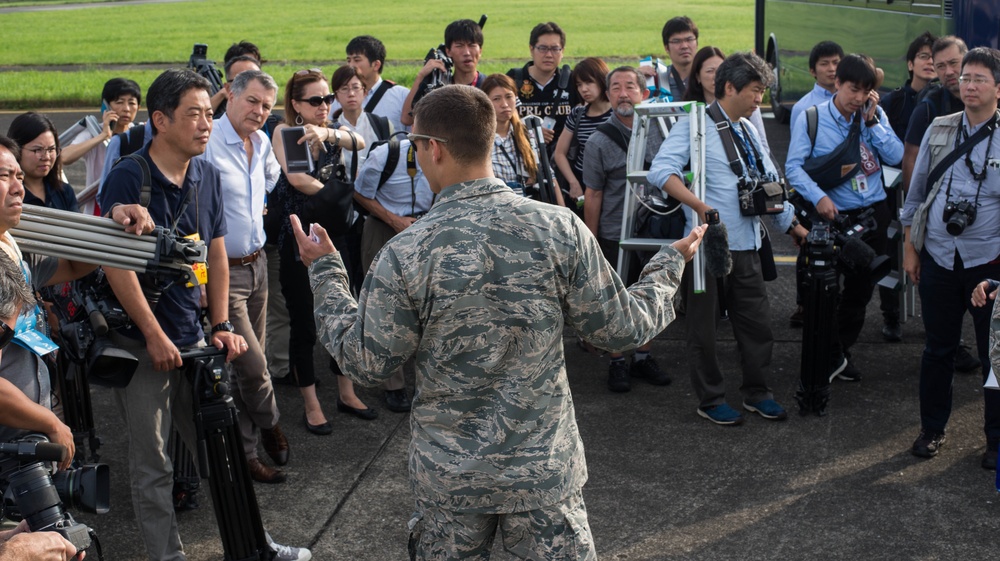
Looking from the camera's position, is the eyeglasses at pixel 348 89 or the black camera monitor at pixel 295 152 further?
the eyeglasses at pixel 348 89

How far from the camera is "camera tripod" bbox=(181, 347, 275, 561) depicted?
13.9 ft

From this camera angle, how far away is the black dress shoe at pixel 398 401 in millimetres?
6156

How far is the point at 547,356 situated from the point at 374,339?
1.59 ft

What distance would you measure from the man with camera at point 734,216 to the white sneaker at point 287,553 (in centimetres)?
242

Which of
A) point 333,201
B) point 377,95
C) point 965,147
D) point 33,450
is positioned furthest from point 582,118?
point 33,450

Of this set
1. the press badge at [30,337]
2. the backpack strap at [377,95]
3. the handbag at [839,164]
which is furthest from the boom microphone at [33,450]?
the backpack strap at [377,95]

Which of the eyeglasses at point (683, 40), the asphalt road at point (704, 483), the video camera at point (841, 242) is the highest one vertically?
the eyeglasses at point (683, 40)

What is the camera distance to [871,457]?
5.42m

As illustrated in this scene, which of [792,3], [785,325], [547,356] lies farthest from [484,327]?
[792,3]

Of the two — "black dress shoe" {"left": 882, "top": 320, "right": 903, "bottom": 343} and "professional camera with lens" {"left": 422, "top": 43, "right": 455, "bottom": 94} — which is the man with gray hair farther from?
"black dress shoe" {"left": 882, "top": 320, "right": 903, "bottom": 343}

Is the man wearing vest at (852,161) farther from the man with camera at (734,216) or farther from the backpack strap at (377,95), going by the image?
the backpack strap at (377,95)

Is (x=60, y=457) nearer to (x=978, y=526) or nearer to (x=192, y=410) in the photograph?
(x=192, y=410)

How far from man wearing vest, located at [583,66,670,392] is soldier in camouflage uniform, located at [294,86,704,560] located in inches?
136

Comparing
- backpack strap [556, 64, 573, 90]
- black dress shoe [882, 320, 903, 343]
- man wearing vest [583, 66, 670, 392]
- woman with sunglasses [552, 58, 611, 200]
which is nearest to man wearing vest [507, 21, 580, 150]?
backpack strap [556, 64, 573, 90]
